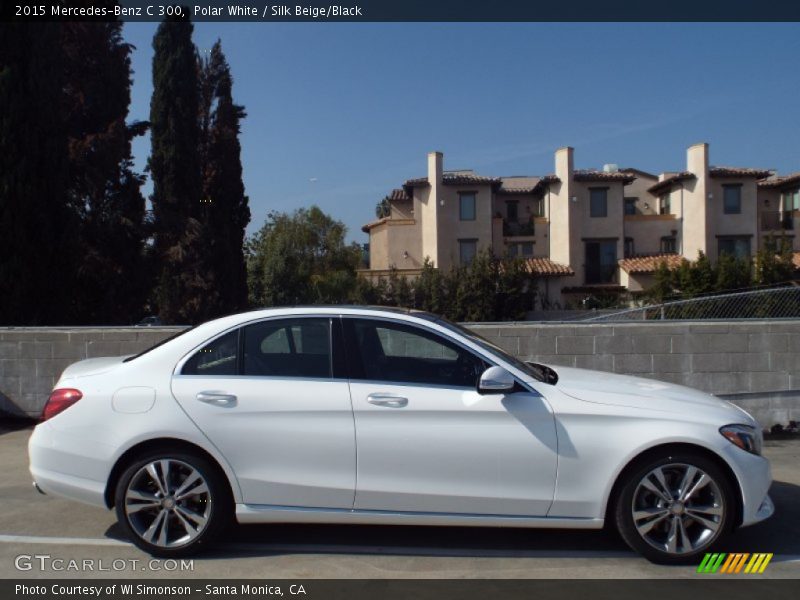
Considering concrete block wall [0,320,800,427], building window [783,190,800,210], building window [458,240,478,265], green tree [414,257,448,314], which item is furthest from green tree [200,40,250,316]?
building window [783,190,800,210]

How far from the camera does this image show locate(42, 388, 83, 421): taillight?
4.84m

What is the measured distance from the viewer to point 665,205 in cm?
4547

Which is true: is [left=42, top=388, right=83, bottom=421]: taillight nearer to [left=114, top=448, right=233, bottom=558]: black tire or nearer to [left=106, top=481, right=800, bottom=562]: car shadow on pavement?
[left=114, top=448, right=233, bottom=558]: black tire

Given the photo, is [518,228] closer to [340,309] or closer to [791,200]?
[791,200]

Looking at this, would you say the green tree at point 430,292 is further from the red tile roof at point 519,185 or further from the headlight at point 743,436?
the headlight at point 743,436

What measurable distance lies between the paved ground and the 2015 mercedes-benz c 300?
0.73ft

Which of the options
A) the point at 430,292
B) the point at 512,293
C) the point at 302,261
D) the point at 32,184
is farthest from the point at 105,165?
the point at 302,261

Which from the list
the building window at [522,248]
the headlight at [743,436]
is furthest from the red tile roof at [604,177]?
the headlight at [743,436]

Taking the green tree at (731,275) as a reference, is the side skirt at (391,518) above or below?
below

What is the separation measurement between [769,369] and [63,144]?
10.8 m

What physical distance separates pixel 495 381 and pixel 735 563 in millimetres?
1892

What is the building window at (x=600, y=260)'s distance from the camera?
137 ft
